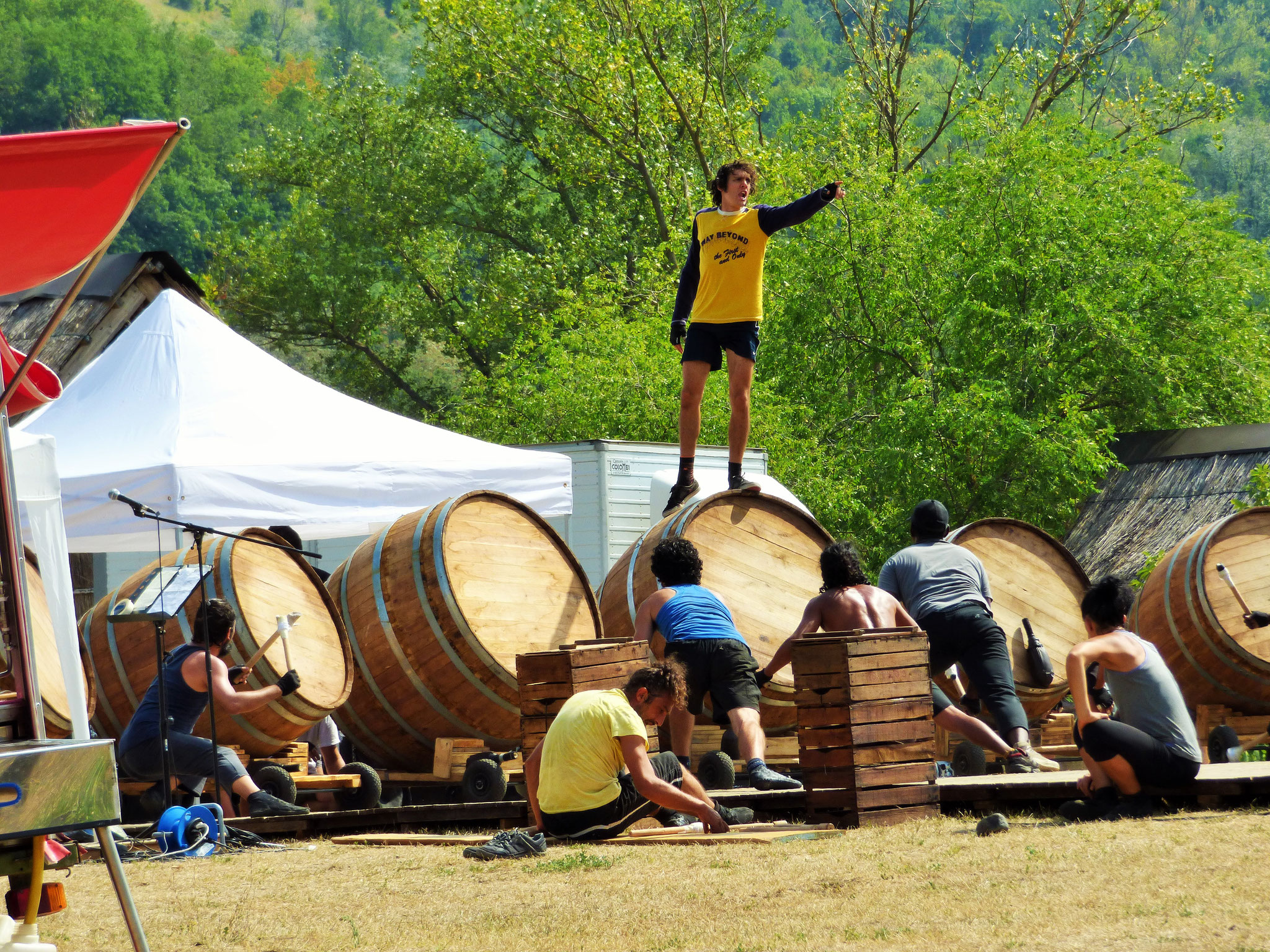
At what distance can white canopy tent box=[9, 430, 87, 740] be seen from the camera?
25.1ft

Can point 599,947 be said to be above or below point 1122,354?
below

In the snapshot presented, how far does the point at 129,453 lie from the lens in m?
11.4

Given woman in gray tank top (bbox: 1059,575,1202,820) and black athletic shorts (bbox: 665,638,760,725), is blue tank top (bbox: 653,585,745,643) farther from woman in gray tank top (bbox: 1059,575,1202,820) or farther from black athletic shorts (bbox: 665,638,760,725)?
woman in gray tank top (bbox: 1059,575,1202,820)

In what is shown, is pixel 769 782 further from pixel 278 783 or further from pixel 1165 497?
pixel 1165 497

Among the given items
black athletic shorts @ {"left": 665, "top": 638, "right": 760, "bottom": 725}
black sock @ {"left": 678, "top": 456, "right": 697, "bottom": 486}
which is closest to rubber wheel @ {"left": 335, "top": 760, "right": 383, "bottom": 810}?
black athletic shorts @ {"left": 665, "top": 638, "right": 760, "bottom": 725}

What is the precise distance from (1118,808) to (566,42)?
92.6 ft

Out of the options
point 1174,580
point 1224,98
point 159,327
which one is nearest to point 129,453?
point 159,327

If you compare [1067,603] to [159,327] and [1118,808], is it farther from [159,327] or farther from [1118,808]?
[159,327]

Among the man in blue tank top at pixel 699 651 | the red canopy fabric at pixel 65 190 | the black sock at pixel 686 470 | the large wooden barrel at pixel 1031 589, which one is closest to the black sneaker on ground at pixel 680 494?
the black sock at pixel 686 470

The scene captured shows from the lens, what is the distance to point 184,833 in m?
7.93

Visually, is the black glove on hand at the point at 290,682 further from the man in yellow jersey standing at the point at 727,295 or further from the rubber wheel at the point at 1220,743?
the rubber wheel at the point at 1220,743

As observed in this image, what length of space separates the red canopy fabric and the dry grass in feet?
7.84

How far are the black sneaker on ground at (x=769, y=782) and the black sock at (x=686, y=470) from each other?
2.88 m

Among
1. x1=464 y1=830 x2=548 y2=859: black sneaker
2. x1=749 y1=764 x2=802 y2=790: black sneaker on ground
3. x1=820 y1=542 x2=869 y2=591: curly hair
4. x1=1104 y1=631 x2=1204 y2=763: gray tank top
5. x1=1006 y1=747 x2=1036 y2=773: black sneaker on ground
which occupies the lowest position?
x1=464 y1=830 x2=548 y2=859: black sneaker
